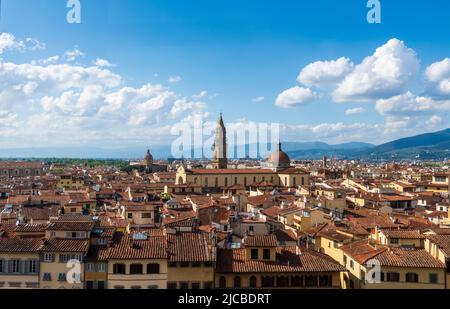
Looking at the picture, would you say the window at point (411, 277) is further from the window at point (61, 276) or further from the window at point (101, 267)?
the window at point (61, 276)

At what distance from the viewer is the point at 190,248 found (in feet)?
31.7

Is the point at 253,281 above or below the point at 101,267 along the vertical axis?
below

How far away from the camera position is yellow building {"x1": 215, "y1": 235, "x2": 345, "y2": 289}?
367 inches

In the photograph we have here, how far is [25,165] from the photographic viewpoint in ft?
193

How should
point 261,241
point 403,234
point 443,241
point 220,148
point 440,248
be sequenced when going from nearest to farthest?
point 440,248 < point 261,241 < point 443,241 < point 403,234 < point 220,148

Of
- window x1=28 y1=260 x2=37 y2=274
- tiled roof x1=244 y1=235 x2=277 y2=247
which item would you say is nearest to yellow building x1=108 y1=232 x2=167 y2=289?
window x1=28 y1=260 x2=37 y2=274

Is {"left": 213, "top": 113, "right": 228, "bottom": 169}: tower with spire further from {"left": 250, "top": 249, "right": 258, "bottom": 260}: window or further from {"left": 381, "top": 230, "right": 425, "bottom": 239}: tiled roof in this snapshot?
{"left": 250, "top": 249, "right": 258, "bottom": 260}: window

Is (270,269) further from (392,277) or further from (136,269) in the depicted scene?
(136,269)

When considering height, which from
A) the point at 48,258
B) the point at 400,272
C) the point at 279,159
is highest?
the point at 279,159

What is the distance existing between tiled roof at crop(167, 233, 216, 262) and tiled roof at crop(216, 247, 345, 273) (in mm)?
347

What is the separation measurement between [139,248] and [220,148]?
3830cm

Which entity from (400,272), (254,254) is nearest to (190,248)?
(254,254)

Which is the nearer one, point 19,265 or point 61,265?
point 19,265
